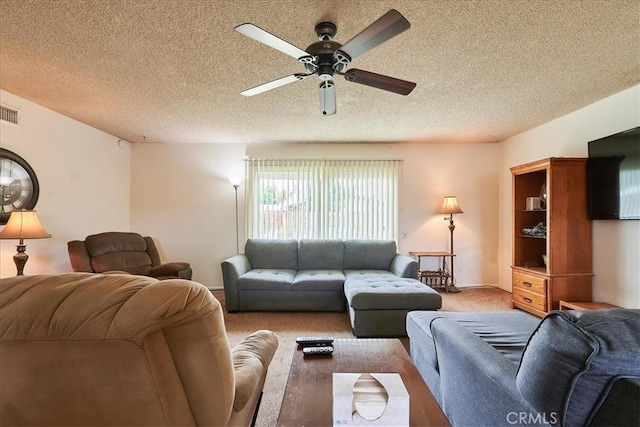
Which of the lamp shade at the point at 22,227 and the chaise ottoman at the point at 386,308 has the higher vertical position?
the lamp shade at the point at 22,227

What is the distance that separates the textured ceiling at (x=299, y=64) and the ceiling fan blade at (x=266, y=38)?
10.2 inches

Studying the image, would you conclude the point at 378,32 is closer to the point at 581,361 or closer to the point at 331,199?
the point at 581,361

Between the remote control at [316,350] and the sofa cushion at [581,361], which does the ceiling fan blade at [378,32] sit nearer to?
the sofa cushion at [581,361]

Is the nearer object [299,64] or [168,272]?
[299,64]

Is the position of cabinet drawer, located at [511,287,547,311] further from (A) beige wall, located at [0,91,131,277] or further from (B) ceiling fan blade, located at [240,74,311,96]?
(A) beige wall, located at [0,91,131,277]

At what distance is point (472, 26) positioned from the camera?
1.81 metres

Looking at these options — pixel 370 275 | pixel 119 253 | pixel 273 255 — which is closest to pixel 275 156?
pixel 273 255

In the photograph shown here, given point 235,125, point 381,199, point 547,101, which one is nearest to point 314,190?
point 381,199

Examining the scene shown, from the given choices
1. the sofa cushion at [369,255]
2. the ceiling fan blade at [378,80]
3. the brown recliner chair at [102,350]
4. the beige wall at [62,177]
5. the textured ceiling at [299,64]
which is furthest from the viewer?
the sofa cushion at [369,255]

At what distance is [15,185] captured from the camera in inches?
112

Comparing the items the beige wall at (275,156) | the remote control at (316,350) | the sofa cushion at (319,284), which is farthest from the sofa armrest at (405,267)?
the remote control at (316,350)

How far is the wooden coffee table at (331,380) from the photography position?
3.33 ft

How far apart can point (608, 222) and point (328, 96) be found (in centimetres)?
309

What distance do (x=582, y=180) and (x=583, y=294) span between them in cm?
119
